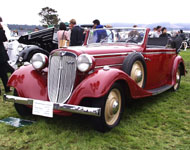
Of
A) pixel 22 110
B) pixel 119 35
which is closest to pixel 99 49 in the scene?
pixel 119 35


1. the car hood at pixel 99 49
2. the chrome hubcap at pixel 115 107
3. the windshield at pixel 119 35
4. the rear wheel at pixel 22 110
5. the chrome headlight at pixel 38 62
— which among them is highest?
the windshield at pixel 119 35

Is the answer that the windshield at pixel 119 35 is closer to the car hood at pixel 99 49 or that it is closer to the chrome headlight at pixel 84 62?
the car hood at pixel 99 49

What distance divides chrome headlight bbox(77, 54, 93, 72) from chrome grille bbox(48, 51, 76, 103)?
10 cm

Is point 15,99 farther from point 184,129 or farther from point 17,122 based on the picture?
point 184,129

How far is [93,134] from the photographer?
311cm

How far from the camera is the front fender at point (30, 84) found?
3.39 meters

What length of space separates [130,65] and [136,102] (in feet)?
4.12

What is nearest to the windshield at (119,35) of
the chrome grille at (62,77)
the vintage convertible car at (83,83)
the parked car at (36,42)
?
the vintage convertible car at (83,83)

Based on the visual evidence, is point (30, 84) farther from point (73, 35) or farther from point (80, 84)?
point (73, 35)

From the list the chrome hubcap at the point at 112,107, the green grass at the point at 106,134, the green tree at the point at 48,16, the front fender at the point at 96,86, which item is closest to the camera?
the green grass at the point at 106,134

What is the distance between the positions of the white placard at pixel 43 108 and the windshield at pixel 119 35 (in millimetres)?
2196

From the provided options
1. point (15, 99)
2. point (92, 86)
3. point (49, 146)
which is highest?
point (92, 86)

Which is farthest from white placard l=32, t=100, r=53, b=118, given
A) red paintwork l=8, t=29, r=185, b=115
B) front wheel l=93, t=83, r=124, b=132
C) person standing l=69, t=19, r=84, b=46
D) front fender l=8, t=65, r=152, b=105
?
person standing l=69, t=19, r=84, b=46

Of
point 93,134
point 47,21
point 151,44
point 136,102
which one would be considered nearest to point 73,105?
point 93,134
